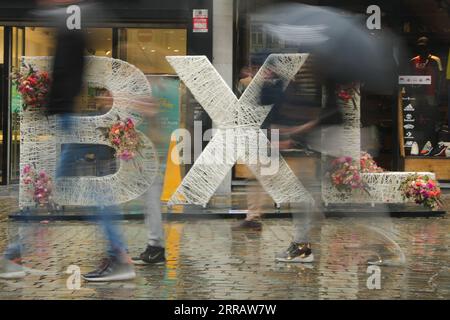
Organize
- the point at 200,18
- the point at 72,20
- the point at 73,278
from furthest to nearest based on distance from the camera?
the point at 200,18
the point at 73,278
the point at 72,20

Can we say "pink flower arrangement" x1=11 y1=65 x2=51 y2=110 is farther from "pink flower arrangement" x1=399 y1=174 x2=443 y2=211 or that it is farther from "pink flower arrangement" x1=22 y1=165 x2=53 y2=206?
"pink flower arrangement" x1=399 y1=174 x2=443 y2=211

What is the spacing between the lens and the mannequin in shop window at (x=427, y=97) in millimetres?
13039

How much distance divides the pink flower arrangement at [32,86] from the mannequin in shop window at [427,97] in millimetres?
7212

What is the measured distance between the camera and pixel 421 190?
376 inches

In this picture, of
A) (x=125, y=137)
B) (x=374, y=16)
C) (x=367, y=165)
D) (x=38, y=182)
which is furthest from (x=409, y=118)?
(x=38, y=182)

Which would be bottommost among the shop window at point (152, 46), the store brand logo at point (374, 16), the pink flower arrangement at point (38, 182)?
the pink flower arrangement at point (38, 182)

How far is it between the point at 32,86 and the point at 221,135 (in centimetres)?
257

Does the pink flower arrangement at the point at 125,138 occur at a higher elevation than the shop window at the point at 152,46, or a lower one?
lower

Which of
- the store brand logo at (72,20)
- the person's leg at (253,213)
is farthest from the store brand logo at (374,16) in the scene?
the store brand logo at (72,20)

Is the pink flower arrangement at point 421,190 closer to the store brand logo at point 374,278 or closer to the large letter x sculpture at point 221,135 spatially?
the large letter x sculpture at point 221,135

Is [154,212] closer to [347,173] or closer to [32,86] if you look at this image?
[32,86]

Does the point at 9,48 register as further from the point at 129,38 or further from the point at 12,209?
the point at 12,209

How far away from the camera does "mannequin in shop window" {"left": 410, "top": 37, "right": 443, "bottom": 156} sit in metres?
13.0

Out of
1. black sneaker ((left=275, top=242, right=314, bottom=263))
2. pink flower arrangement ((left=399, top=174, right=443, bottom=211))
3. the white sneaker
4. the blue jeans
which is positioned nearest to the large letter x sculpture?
pink flower arrangement ((left=399, top=174, right=443, bottom=211))
